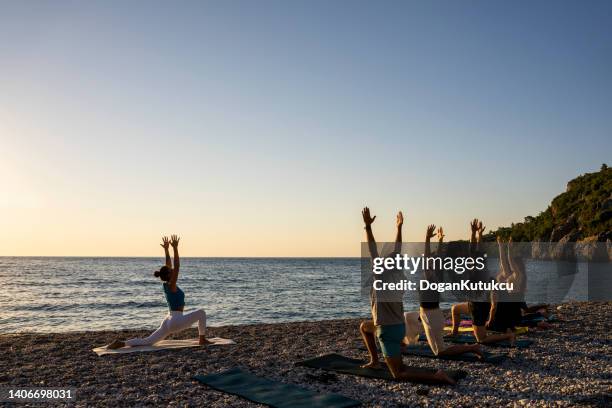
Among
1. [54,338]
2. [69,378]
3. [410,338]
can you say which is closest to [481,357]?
[410,338]

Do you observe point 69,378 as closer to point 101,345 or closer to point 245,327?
point 101,345

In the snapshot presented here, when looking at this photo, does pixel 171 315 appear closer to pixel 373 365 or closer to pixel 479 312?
pixel 373 365

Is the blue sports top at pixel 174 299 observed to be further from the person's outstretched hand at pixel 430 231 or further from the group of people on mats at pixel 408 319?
the person's outstretched hand at pixel 430 231

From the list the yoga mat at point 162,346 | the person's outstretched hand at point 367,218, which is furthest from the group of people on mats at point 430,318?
the yoga mat at point 162,346

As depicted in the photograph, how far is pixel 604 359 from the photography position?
27.0 ft

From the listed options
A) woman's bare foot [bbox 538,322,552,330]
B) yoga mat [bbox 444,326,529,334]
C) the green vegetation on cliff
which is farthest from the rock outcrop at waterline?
yoga mat [bbox 444,326,529,334]

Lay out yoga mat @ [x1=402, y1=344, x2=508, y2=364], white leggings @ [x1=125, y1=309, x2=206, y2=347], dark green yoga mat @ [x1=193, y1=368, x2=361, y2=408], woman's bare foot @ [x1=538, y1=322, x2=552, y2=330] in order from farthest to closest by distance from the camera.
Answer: woman's bare foot @ [x1=538, y1=322, x2=552, y2=330], white leggings @ [x1=125, y1=309, x2=206, y2=347], yoga mat @ [x1=402, y1=344, x2=508, y2=364], dark green yoga mat @ [x1=193, y1=368, x2=361, y2=408]

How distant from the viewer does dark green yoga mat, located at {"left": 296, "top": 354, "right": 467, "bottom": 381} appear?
271 inches

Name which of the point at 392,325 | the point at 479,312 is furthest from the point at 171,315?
the point at 479,312

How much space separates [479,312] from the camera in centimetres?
938

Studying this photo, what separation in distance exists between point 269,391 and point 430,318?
2.87 metres

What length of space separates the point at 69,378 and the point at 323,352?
4.13m

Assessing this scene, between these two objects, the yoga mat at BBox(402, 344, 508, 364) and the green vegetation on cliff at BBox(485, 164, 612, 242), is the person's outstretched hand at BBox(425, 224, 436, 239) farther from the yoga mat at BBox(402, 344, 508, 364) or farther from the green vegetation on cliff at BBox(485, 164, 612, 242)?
the green vegetation on cliff at BBox(485, 164, 612, 242)

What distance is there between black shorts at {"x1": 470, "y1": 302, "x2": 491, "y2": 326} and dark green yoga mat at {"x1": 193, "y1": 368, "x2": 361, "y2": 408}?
4.31 metres
